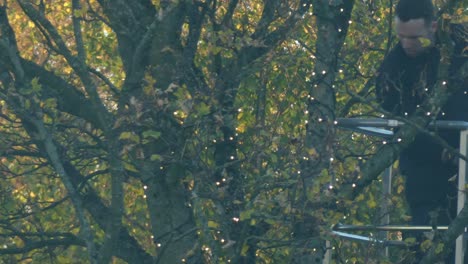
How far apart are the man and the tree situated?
250mm

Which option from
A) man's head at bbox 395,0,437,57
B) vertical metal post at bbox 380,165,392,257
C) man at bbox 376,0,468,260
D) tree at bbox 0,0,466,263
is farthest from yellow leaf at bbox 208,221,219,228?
man's head at bbox 395,0,437,57

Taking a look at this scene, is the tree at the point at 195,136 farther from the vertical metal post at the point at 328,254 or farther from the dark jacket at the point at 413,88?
the dark jacket at the point at 413,88

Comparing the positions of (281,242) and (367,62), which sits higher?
(367,62)

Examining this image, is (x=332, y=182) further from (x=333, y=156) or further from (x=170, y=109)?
(x=170, y=109)

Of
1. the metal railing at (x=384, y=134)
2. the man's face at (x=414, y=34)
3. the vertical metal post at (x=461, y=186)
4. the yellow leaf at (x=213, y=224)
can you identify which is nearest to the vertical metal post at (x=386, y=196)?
the metal railing at (x=384, y=134)

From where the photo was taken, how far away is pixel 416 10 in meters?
7.59

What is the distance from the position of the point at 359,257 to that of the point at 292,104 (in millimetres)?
4396

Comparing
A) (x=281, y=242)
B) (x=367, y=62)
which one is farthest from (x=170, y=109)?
(x=367, y=62)

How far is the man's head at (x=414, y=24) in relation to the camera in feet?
24.8

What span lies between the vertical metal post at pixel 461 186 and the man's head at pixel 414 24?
93 cm

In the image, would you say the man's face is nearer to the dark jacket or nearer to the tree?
the dark jacket

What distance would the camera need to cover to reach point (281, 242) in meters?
7.52

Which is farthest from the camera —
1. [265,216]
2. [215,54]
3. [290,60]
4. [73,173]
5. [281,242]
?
[73,173]

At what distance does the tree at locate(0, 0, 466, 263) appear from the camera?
7.32 meters
